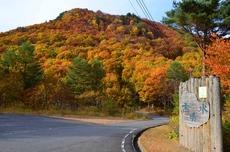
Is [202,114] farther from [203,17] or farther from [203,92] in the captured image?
[203,17]

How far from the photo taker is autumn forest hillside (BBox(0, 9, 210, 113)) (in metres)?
85.8

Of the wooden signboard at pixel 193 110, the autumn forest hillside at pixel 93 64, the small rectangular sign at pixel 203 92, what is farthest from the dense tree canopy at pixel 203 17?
the small rectangular sign at pixel 203 92

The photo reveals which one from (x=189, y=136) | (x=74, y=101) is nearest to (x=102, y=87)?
(x=74, y=101)

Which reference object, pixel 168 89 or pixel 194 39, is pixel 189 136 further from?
pixel 168 89

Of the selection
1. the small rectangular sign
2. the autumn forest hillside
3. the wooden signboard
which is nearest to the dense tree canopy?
the autumn forest hillside

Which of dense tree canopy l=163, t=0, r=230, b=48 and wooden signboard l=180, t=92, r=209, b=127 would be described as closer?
wooden signboard l=180, t=92, r=209, b=127

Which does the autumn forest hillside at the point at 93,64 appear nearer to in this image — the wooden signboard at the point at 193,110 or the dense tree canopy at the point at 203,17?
the dense tree canopy at the point at 203,17

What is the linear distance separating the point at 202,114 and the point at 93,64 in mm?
81119

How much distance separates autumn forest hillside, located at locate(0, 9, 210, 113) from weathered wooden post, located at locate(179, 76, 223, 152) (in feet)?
74.6

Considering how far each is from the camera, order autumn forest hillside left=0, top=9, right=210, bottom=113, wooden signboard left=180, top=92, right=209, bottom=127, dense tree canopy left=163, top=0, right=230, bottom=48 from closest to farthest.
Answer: wooden signboard left=180, top=92, right=209, bottom=127 → dense tree canopy left=163, top=0, right=230, bottom=48 → autumn forest hillside left=0, top=9, right=210, bottom=113

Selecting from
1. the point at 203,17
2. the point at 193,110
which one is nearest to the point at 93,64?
the point at 203,17

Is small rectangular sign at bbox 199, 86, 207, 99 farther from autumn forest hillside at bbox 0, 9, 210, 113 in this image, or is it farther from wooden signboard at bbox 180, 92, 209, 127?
autumn forest hillside at bbox 0, 9, 210, 113

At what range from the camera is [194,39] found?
127 feet

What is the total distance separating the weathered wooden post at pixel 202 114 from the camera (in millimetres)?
14289
